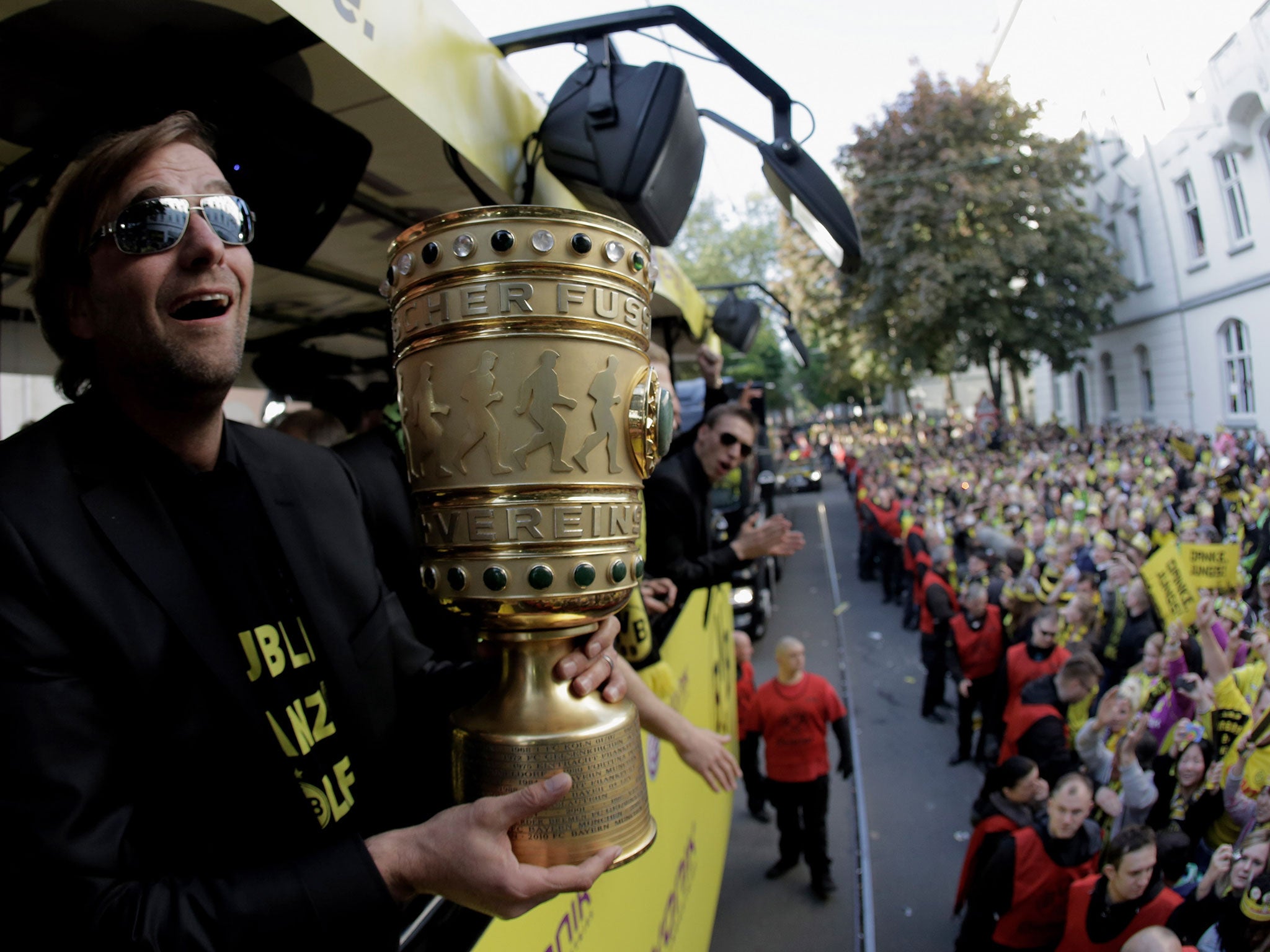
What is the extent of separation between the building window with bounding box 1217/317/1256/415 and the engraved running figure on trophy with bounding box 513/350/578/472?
2279 cm

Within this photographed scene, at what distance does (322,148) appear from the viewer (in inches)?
72.0

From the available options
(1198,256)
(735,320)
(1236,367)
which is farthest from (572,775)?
(1198,256)

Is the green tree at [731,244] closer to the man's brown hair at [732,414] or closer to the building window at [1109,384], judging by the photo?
the building window at [1109,384]

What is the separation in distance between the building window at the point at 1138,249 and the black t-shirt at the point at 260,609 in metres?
27.2

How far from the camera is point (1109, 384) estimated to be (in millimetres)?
26484

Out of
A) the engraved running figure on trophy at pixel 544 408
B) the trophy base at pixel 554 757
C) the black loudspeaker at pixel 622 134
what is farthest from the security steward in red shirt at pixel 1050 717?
the engraved running figure on trophy at pixel 544 408

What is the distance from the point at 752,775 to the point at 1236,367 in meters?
19.6

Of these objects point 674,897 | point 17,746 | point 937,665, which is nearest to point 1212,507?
point 937,665

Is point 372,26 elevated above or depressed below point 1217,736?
above

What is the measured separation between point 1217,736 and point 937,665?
405cm

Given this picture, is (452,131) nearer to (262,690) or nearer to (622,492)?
(622,492)

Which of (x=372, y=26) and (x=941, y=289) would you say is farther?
(x=941, y=289)

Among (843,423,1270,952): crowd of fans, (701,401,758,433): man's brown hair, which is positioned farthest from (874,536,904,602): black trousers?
(701,401,758,433): man's brown hair

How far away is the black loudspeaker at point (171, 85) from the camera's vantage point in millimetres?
1455
